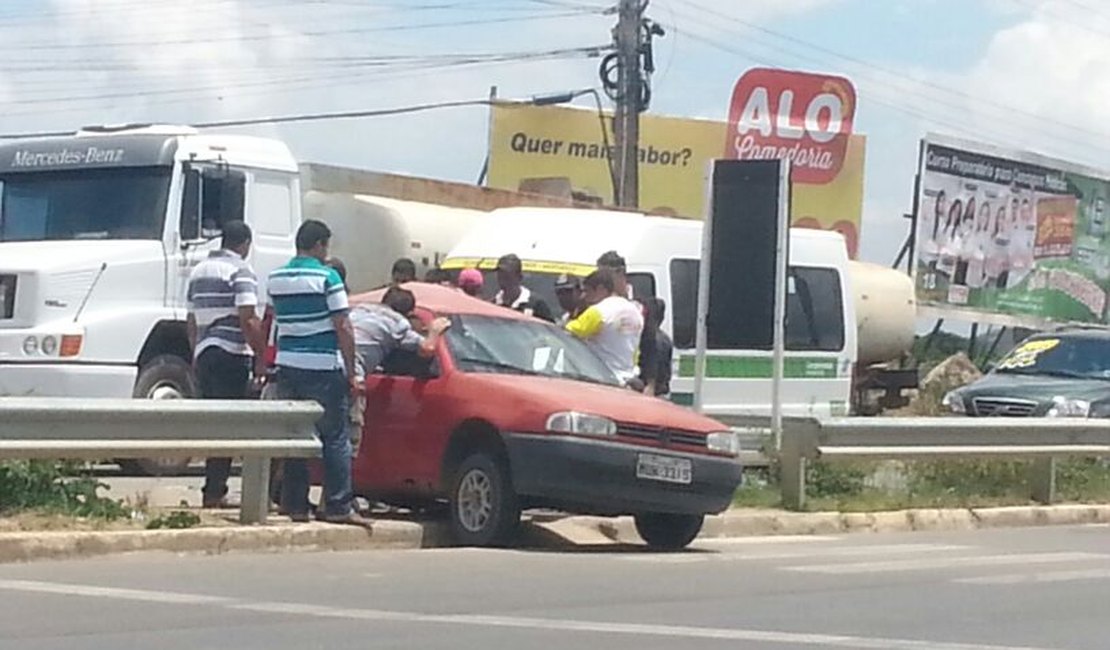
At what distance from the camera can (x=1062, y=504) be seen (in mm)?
19359

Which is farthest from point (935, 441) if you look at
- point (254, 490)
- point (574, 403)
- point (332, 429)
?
point (254, 490)

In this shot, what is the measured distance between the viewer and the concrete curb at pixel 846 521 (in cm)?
1530

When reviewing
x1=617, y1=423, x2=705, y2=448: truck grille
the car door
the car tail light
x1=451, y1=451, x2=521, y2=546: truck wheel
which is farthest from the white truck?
x1=617, y1=423, x2=705, y2=448: truck grille

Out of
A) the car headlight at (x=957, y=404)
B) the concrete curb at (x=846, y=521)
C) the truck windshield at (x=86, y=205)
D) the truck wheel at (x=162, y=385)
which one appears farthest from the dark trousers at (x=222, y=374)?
the car headlight at (x=957, y=404)

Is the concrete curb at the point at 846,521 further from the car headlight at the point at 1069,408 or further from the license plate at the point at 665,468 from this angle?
the car headlight at the point at 1069,408

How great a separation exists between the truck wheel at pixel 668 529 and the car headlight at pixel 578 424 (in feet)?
3.51

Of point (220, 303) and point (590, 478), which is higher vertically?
point (220, 303)

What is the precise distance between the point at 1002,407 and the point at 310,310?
10833 mm

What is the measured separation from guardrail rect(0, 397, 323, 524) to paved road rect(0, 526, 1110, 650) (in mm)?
705

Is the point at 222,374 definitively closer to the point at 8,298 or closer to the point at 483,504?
the point at 483,504

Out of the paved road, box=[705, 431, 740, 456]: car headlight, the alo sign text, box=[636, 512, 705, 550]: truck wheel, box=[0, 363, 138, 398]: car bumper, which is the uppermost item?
the alo sign text

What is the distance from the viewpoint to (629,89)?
42375 millimetres

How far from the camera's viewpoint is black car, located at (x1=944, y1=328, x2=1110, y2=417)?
22.4 m

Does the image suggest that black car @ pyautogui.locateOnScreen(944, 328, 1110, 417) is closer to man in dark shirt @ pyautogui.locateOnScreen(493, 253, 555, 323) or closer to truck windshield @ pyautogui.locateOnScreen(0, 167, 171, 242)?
man in dark shirt @ pyautogui.locateOnScreen(493, 253, 555, 323)
